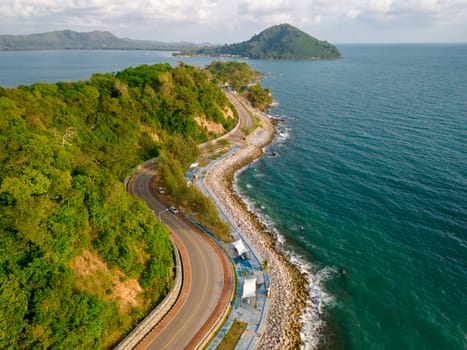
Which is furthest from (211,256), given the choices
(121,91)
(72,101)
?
(121,91)

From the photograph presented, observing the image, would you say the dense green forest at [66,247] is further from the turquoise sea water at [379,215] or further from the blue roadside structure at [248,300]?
the turquoise sea water at [379,215]

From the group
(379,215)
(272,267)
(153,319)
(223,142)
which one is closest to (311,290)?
(272,267)

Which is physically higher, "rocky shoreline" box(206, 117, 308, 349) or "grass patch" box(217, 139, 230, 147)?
"grass patch" box(217, 139, 230, 147)

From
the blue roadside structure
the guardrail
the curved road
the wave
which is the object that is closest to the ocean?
the wave

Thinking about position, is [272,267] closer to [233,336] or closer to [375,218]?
[233,336]

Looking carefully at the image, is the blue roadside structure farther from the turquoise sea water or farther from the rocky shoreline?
the turquoise sea water

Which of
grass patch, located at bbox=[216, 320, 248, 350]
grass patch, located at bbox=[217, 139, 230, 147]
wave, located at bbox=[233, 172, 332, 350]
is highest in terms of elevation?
grass patch, located at bbox=[217, 139, 230, 147]

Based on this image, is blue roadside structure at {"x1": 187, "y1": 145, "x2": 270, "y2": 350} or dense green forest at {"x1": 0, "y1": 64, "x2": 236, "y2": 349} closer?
dense green forest at {"x1": 0, "y1": 64, "x2": 236, "y2": 349}
